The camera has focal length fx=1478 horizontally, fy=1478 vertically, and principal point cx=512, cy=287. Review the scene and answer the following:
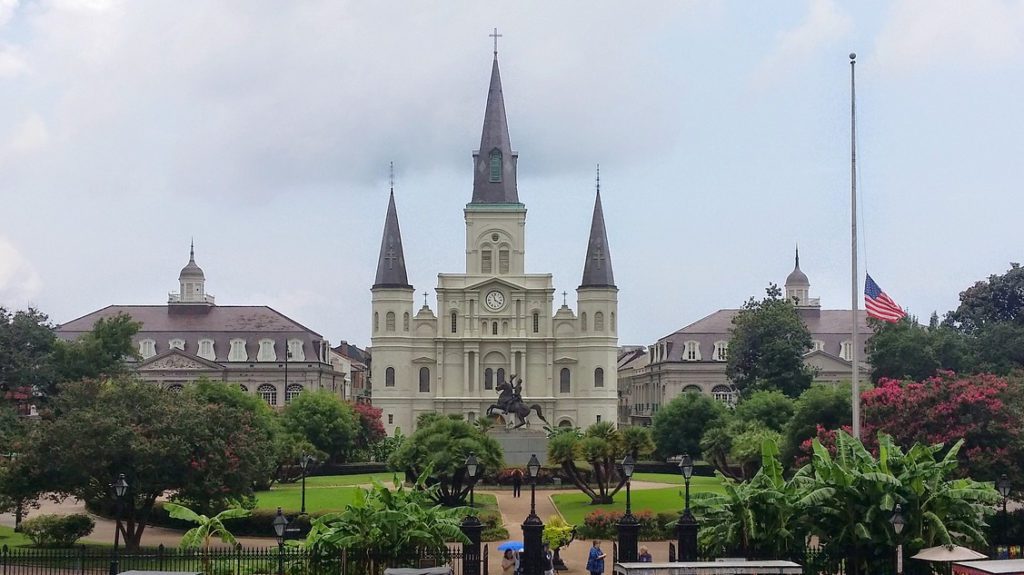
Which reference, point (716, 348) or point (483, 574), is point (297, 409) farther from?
point (716, 348)

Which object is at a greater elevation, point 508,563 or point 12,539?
point 508,563

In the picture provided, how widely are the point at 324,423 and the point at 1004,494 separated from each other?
152 feet

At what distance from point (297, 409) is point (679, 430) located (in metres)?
21.0

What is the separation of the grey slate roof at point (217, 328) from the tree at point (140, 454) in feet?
255

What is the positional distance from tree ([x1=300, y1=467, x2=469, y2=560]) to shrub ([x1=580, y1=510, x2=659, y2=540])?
1121 cm

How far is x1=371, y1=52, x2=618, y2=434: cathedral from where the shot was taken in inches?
4572

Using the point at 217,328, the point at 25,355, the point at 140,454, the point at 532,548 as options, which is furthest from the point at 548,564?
the point at 217,328

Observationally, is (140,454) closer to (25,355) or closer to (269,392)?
(25,355)

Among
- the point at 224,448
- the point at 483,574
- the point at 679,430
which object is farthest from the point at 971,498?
the point at 679,430

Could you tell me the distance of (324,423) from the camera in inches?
3152

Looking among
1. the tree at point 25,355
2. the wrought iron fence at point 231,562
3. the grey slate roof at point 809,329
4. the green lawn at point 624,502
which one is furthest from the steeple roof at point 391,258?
the wrought iron fence at point 231,562

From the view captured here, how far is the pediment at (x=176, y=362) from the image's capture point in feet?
393

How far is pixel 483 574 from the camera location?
36.2m

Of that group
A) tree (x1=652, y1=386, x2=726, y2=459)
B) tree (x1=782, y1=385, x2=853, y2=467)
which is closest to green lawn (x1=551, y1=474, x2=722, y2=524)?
tree (x1=782, y1=385, x2=853, y2=467)
